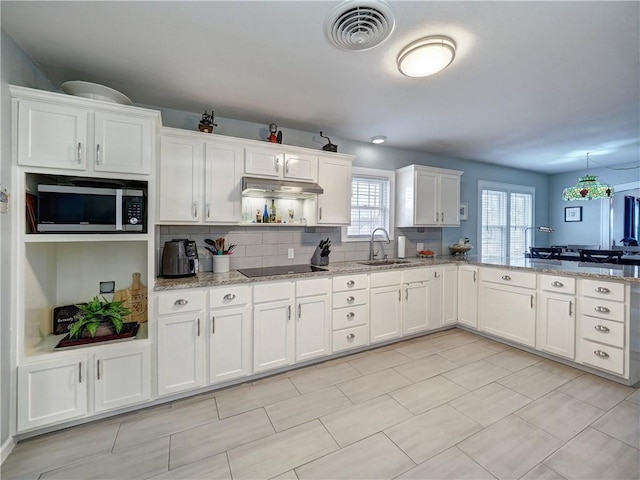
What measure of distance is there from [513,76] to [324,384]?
2982mm

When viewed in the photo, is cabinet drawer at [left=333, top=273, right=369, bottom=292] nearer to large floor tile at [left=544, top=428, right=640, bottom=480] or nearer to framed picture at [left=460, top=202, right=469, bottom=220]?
large floor tile at [left=544, top=428, right=640, bottom=480]

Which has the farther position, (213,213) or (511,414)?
(213,213)

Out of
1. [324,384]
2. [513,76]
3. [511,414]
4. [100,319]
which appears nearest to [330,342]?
[324,384]

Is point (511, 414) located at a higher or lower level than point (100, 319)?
lower

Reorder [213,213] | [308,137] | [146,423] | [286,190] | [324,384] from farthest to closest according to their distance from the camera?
1. [308,137]
2. [286,190]
3. [213,213]
4. [324,384]
5. [146,423]

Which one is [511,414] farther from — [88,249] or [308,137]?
[88,249]

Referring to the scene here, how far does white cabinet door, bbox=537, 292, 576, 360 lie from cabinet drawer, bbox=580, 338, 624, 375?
9 centimetres

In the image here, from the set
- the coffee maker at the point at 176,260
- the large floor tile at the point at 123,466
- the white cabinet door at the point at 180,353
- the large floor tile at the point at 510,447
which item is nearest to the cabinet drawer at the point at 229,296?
the white cabinet door at the point at 180,353

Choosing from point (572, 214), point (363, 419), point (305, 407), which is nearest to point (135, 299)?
point (305, 407)

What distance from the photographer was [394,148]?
13.8 ft

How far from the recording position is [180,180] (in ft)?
8.38

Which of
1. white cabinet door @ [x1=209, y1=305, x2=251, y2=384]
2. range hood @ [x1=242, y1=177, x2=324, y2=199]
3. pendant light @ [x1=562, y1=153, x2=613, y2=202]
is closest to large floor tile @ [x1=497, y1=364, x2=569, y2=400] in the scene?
white cabinet door @ [x1=209, y1=305, x2=251, y2=384]

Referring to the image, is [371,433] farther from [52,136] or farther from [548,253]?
[548,253]

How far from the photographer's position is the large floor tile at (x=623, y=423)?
1.85 metres
